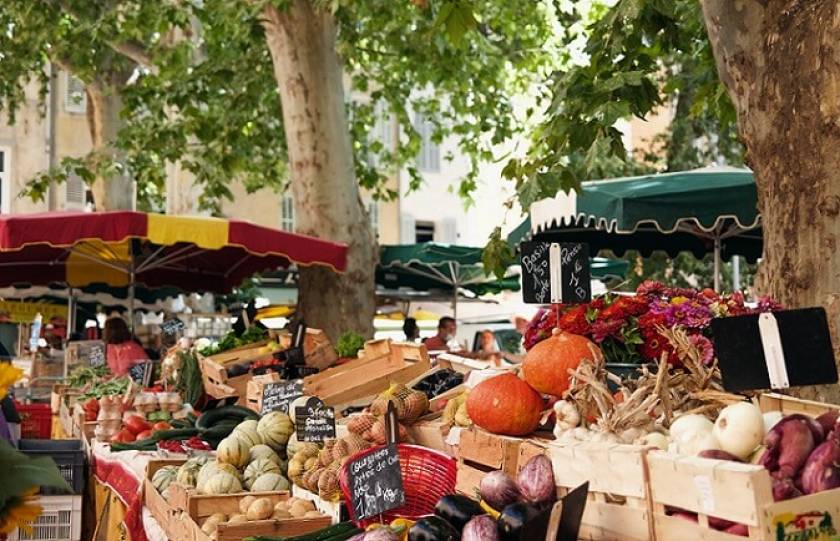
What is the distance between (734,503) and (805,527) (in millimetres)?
165

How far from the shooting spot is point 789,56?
4273 millimetres

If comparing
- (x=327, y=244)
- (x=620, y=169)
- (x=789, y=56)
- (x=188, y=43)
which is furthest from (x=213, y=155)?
(x=789, y=56)

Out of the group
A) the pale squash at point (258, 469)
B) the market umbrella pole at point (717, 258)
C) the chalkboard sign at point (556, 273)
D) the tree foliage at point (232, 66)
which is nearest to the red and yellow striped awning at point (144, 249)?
the tree foliage at point (232, 66)

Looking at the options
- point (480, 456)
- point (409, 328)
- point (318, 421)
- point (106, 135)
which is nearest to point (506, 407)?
point (480, 456)

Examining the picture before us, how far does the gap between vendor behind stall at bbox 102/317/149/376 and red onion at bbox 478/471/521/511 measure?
729 cm

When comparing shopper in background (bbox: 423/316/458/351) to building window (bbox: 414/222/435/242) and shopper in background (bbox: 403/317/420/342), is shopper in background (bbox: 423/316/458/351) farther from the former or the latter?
building window (bbox: 414/222/435/242)

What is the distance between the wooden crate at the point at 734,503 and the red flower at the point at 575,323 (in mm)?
1444

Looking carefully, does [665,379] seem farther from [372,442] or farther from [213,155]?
[213,155]

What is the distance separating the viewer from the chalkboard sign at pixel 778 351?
3197 mm

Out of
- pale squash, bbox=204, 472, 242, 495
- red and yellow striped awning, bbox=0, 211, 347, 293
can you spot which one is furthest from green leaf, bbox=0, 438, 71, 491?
red and yellow striped awning, bbox=0, 211, 347, 293

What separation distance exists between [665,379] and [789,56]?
5.11ft

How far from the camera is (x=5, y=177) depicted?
85.7 feet

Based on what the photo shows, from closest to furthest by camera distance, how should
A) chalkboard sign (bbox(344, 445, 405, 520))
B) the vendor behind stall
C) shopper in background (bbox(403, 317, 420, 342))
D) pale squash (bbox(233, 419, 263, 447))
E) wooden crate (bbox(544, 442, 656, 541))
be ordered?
wooden crate (bbox(544, 442, 656, 541)) → chalkboard sign (bbox(344, 445, 405, 520)) → pale squash (bbox(233, 419, 263, 447)) → the vendor behind stall → shopper in background (bbox(403, 317, 420, 342))

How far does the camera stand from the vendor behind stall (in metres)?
10.4
